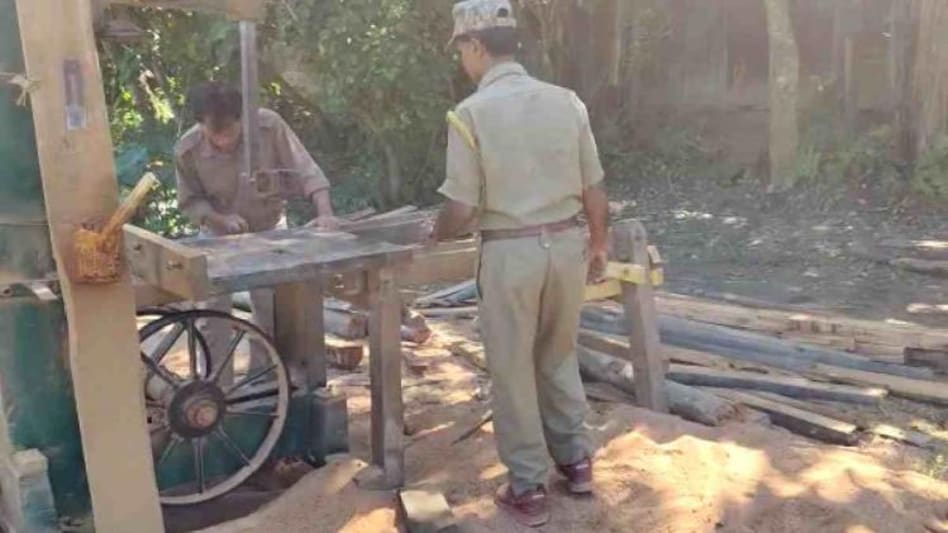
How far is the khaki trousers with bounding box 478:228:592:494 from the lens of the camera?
456cm

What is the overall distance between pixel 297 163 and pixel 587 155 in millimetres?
1903

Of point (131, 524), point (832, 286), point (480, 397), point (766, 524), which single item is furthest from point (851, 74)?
point (131, 524)

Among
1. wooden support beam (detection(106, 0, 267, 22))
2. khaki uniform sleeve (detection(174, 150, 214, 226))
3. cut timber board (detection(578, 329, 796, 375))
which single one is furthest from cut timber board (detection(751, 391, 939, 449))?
wooden support beam (detection(106, 0, 267, 22))

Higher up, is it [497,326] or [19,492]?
[497,326]

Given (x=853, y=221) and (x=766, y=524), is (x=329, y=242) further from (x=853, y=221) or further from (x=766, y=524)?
(x=853, y=221)

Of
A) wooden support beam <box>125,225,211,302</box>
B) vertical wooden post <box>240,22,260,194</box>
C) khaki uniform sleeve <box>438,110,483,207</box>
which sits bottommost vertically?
wooden support beam <box>125,225,211,302</box>

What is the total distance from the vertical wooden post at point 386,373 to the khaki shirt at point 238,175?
49.5 inches

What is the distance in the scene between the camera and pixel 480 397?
634cm

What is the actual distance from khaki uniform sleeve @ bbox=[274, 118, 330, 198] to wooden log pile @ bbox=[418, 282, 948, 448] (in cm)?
164

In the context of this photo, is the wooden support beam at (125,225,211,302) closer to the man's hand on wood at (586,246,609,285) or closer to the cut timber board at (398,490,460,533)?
the cut timber board at (398,490,460,533)

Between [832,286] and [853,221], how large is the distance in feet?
9.28

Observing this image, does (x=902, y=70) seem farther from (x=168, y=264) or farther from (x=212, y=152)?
(x=168, y=264)

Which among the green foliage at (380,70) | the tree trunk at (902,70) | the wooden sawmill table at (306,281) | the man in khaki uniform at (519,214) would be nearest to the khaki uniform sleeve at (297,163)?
the wooden sawmill table at (306,281)

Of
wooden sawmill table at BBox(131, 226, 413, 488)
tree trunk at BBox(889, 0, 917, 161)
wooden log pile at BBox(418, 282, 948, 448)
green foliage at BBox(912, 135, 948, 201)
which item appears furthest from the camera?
tree trunk at BBox(889, 0, 917, 161)
